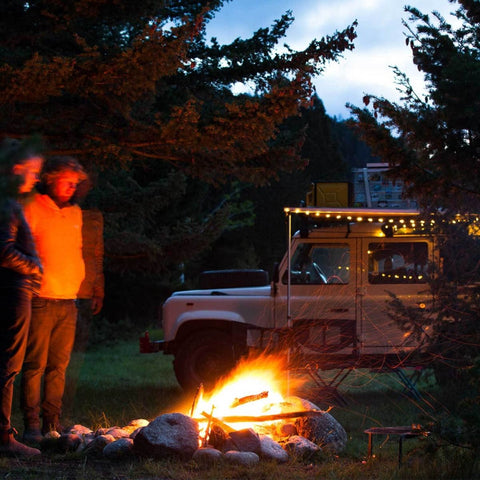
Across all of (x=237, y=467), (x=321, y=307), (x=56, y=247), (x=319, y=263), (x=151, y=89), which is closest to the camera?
(x=237, y=467)

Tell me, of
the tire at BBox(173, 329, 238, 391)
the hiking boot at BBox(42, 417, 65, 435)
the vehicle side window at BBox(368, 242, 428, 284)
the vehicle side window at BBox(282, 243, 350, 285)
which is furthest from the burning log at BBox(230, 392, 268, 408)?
the vehicle side window at BBox(368, 242, 428, 284)

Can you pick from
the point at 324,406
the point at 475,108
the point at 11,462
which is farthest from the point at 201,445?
the point at 324,406

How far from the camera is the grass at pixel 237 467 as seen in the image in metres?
4.36

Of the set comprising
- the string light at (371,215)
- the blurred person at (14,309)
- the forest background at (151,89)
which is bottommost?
the blurred person at (14,309)

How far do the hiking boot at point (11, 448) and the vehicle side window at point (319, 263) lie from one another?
186 inches

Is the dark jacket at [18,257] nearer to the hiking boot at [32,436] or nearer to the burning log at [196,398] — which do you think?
the hiking boot at [32,436]

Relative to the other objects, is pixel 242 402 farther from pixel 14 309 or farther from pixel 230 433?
pixel 14 309

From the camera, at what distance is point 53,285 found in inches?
200

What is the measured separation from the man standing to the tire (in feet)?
11.5

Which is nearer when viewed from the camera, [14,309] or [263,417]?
[14,309]

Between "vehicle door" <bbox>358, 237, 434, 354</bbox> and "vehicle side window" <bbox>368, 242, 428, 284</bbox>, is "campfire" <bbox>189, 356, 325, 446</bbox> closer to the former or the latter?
"vehicle door" <bbox>358, 237, 434, 354</bbox>

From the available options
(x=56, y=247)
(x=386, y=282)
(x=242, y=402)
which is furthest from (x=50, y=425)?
(x=386, y=282)

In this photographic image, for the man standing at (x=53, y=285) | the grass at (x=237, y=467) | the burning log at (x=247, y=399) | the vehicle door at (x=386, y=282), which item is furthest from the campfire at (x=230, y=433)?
the vehicle door at (x=386, y=282)

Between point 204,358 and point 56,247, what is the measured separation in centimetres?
400
